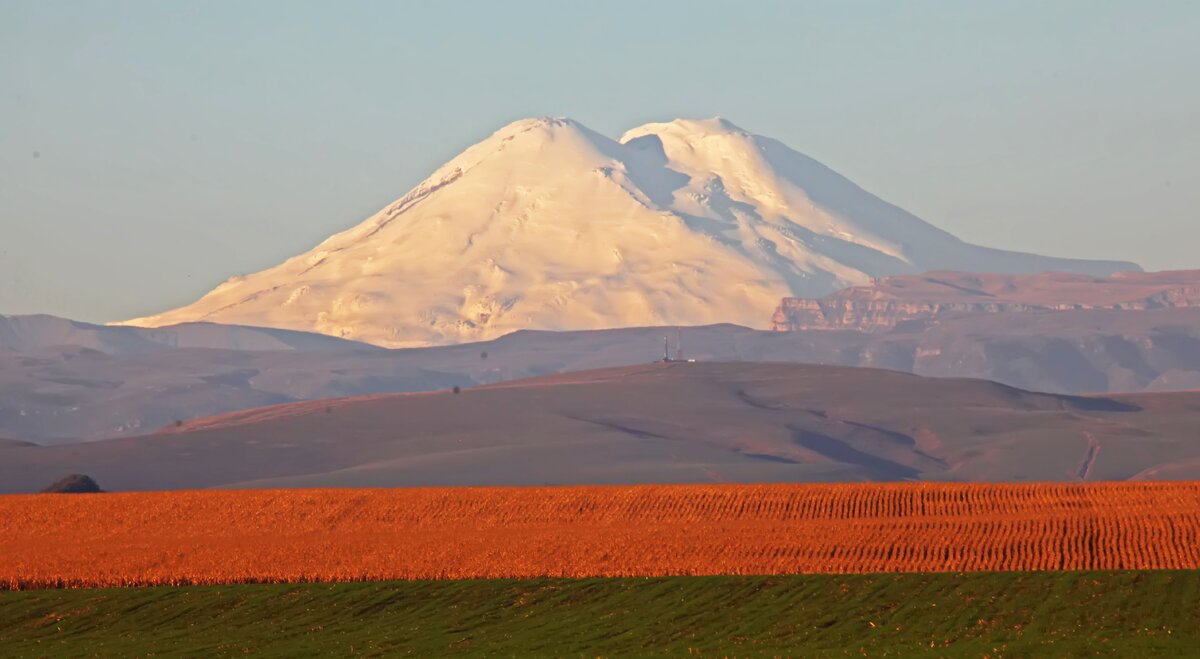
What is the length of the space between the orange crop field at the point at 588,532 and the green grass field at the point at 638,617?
120 inches

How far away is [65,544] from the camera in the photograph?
2566 inches

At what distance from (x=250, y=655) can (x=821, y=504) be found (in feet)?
118

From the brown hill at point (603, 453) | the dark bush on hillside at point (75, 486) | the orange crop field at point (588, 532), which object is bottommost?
the brown hill at point (603, 453)

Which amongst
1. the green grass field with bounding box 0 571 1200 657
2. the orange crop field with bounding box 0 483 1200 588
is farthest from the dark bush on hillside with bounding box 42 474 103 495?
the green grass field with bounding box 0 571 1200 657

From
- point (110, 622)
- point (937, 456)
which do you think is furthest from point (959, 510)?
point (937, 456)

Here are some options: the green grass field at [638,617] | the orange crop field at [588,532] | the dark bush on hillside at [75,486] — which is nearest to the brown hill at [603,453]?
the dark bush on hillside at [75,486]

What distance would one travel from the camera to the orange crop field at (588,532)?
2050 inches

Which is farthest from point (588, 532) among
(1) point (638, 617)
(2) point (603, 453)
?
(2) point (603, 453)

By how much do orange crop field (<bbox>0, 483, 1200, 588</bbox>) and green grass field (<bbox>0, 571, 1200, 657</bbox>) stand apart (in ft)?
9.96

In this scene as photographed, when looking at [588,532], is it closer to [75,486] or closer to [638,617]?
[638,617]

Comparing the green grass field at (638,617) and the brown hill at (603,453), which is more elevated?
the green grass field at (638,617)

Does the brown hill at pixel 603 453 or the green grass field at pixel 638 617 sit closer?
the green grass field at pixel 638 617

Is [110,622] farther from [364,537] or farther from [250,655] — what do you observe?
[364,537]

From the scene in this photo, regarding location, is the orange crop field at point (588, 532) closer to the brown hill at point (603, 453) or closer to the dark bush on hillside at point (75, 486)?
the dark bush on hillside at point (75, 486)
